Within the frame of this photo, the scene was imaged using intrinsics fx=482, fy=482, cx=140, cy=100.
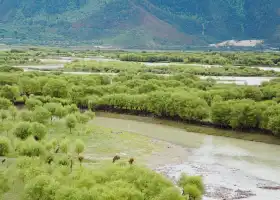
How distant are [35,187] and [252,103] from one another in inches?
1874

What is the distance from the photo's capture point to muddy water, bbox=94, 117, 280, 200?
47.4 m

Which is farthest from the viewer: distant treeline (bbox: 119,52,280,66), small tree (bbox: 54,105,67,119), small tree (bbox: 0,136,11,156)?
distant treeline (bbox: 119,52,280,66)

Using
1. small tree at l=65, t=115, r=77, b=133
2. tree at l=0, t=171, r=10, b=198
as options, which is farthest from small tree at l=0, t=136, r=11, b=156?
small tree at l=65, t=115, r=77, b=133

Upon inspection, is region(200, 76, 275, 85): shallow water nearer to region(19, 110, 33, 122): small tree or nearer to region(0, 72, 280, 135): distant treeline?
region(0, 72, 280, 135): distant treeline

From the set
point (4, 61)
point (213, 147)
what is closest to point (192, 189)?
point (213, 147)

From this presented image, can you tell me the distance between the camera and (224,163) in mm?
58156

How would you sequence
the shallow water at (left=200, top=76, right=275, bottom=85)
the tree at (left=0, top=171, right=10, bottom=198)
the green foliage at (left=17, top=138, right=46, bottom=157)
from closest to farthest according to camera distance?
the tree at (left=0, top=171, right=10, bottom=198) → the green foliage at (left=17, top=138, right=46, bottom=157) → the shallow water at (left=200, top=76, right=275, bottom=85)

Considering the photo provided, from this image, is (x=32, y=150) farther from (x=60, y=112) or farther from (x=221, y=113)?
(x=221, y=113)

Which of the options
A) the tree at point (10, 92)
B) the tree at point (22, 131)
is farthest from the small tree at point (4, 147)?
the tree at point (10, 92)

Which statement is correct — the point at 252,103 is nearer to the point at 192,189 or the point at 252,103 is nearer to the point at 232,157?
the point at 232,157

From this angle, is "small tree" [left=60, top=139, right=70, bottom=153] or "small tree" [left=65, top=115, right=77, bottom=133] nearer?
"small tree" [left=60, top=139, right=70, bottom=153]

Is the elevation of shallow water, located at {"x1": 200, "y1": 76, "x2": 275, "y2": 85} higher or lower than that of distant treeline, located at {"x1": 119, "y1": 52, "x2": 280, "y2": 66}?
A: lower

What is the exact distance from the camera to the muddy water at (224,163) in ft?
156

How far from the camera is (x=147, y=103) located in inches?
3364
